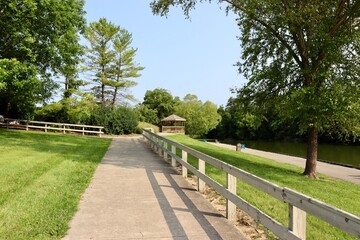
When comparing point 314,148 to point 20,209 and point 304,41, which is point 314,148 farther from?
point 20,209

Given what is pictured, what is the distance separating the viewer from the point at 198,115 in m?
74.9

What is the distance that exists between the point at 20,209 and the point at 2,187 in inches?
74.8

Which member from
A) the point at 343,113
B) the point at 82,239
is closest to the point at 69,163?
the point at 82,239

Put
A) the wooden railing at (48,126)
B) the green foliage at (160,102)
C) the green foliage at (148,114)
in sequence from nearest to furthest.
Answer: the wooden railing at (48,126) < the green foliage at (148,114) < the green foliage at (160,102)

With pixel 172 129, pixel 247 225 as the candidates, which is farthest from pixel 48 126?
pixel 247 225

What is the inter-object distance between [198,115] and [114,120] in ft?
133

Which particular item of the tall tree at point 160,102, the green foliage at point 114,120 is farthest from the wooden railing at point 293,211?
the tall tree at point 160,102

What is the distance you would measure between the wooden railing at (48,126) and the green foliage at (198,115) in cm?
4058

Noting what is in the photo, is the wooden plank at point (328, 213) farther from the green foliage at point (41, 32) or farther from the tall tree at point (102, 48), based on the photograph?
the tall tree at point (102, 48)

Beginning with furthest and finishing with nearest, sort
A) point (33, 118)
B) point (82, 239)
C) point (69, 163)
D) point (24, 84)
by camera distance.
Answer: point (33, 118) → point (24, 84) → point (69, 163) → point (82, 239)

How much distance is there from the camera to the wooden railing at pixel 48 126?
31.0 m

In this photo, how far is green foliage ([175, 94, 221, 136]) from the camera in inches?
2894

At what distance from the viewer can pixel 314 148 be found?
45.6 feet

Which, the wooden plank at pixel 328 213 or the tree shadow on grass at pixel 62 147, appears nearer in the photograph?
the wooden plank at pixel 328 213
